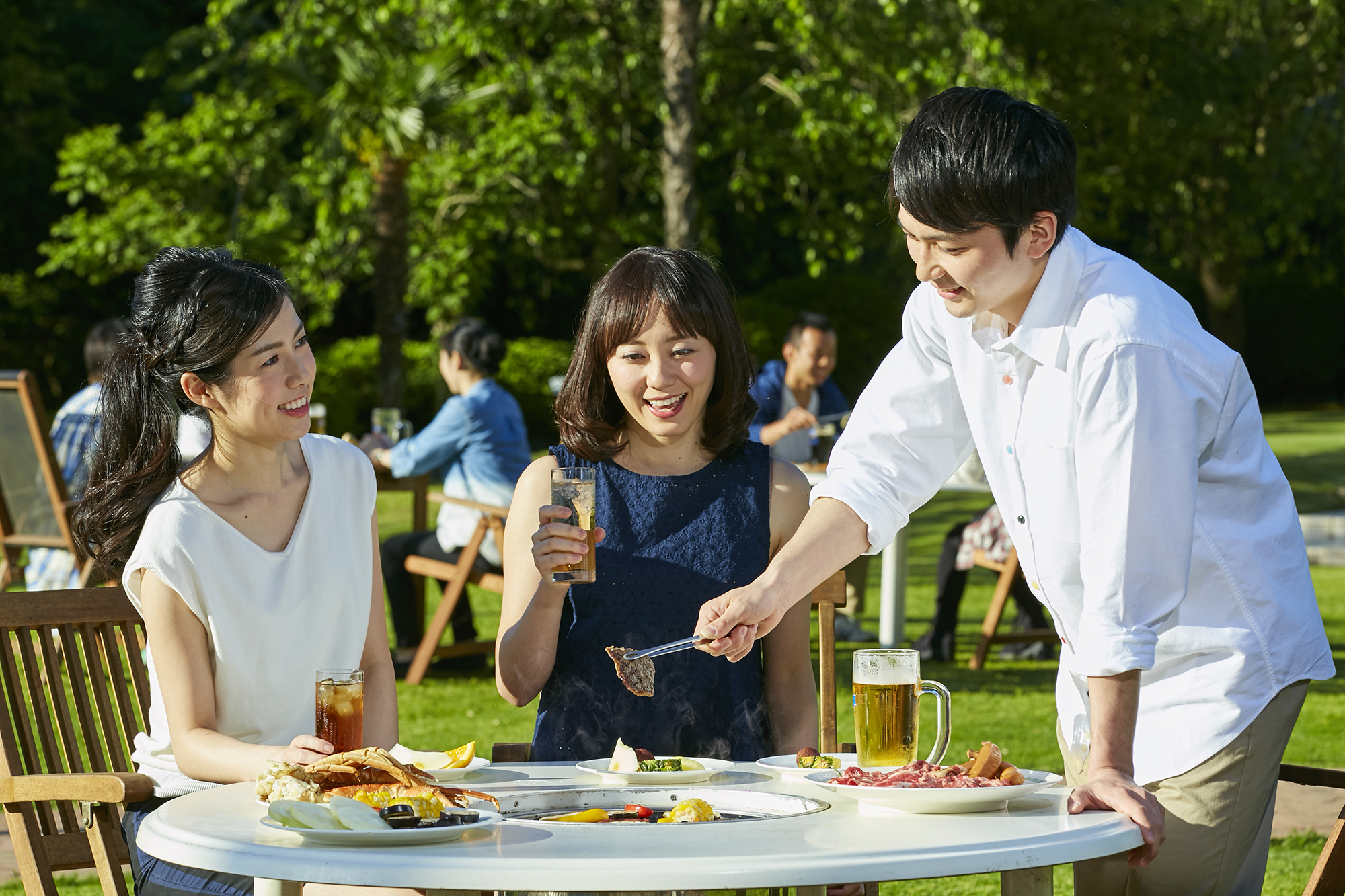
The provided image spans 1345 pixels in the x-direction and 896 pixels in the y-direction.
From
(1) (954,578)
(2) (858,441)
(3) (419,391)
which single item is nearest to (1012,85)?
(1) (954,578)

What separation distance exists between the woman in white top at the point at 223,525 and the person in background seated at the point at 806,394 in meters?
5.08

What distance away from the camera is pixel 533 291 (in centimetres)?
2473

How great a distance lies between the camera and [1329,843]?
236 cm

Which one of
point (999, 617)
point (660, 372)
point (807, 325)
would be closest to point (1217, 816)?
point (660, 372)

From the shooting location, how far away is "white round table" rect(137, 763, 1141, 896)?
152 cm

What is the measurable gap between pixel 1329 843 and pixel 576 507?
52.4 inches

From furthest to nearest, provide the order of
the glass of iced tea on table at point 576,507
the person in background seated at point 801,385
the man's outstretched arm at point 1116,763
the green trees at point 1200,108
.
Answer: the green trees at point 1200,108 → the person in background seated at point 801,385 → the glass of iced tea on table at point 576,507 → the man's outstretched arm at point 1116,763

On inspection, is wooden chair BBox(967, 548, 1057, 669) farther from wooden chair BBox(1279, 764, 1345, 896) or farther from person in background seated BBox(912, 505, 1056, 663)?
wooden chair BBox(1279, 764, 1345, 896)

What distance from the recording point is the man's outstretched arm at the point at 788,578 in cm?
223

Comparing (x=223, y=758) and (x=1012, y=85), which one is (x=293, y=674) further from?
(x=1012, y=85)

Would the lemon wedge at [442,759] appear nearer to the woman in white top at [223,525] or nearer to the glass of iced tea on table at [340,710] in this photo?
the glass of iced tea on table at [340,710]

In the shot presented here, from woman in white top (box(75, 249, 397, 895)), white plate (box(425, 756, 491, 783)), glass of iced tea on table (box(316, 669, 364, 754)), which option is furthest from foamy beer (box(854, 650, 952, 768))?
woman in white top (box(75, 249, 397, 895))

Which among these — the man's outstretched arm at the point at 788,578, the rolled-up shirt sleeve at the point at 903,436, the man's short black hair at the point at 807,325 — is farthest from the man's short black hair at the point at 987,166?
the man's short black hair at the point at 807,325

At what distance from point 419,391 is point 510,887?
19.2 meters
